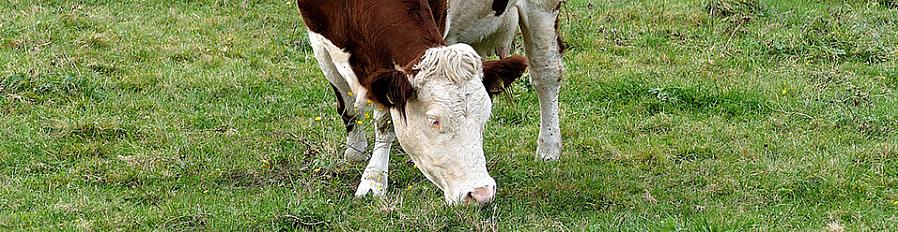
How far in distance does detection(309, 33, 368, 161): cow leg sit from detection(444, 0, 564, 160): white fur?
2.13ft

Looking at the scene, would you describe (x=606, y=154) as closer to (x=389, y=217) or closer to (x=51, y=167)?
(x=389, y=217)

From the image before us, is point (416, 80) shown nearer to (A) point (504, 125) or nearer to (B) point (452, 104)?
(B) point (452, 104)

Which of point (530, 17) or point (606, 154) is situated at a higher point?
point (530, 17)

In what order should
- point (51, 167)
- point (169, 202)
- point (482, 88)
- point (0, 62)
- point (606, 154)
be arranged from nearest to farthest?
point (482, 88) → point (169, 202) → point (51, 167) → point (606, 154) → point (0, 62)

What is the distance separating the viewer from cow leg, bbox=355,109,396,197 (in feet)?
20.3

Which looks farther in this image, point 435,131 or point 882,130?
point 882,130

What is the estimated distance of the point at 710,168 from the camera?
709cm

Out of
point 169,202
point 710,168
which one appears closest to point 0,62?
point 169,202

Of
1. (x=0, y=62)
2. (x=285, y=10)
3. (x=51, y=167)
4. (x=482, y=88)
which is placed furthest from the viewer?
(x=285, y=10)

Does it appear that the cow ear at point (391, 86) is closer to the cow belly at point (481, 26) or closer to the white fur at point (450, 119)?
the white fur at point (450, 119)

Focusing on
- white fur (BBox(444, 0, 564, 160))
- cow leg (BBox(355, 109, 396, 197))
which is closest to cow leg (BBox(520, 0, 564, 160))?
white fur (BBox(444, 0, 564, 160))

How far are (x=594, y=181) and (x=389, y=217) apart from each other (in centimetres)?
147

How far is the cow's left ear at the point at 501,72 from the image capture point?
218 inches

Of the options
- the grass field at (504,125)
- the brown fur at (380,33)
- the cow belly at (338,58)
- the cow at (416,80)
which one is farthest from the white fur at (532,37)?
the brown fur at (380,33)
